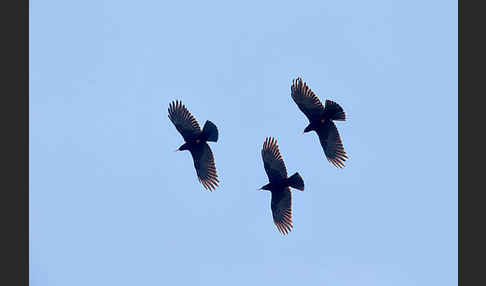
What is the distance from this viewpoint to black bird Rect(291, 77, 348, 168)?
23.0 metres

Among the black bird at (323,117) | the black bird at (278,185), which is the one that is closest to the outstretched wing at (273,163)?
the black bird at (278,185)

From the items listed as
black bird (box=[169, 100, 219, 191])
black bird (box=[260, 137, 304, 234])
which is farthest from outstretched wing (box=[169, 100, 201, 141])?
black bird (box=[260, 137, 304, 234])

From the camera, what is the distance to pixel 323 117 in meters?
23.2

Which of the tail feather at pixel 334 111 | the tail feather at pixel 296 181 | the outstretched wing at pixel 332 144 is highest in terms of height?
the tail feather at pixel 334 111

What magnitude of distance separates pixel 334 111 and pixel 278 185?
2395 millimetres

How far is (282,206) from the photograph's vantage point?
23.2m

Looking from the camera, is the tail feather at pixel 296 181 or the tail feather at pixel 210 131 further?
the tail feather at pixel 210 131

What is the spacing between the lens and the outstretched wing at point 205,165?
2333 centimetres

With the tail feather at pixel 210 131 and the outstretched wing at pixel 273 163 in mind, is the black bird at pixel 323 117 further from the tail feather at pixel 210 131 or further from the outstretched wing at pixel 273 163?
the tail feather at pixel 210 131

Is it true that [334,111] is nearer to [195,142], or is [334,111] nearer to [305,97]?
[305,97]

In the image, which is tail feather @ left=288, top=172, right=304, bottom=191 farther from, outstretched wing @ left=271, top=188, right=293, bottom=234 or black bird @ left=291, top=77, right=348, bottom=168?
black bird @ left=291, top=77, right=348, bottom=168

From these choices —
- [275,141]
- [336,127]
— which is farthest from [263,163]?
[336,127]

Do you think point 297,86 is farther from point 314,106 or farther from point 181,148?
point 181,148

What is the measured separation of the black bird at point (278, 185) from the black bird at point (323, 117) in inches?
47.2
